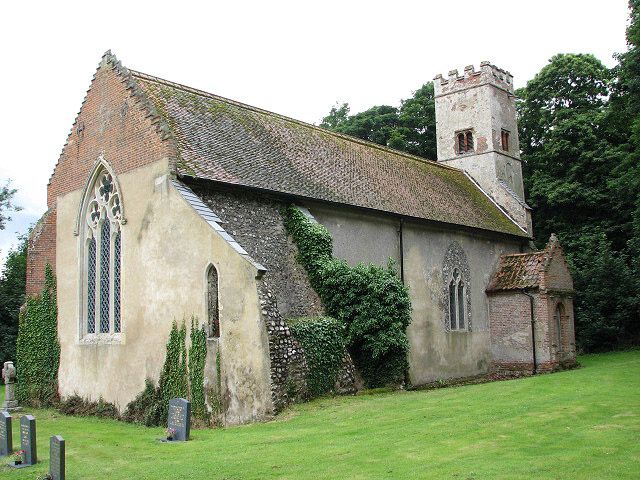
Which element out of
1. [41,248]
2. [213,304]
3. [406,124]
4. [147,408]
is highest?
[406,124]

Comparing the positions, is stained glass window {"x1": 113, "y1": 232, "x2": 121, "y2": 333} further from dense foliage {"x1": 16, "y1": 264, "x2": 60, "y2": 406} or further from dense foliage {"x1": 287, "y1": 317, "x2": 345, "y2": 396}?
dense foliage {"x1": 287, "y1": 317, "x2": 345, "y2": 396}

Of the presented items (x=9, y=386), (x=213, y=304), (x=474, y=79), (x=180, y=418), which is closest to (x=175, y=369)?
(x=213, y=304)

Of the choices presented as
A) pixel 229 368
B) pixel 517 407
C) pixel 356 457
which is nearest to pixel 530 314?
pixel 517 407

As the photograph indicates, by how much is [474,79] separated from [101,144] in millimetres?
22392

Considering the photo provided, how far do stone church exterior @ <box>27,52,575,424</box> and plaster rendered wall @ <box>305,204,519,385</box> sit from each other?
77 millimetres

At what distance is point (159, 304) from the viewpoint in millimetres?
19031

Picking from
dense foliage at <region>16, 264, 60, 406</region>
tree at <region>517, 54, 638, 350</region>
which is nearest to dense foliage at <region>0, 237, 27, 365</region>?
dense foliage at <region>16, 264, 60, 406</region>

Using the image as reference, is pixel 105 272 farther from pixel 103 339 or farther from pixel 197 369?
pixel 197 369

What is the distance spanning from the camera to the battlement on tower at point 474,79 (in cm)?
3672

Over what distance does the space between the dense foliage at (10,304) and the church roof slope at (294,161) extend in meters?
22.2

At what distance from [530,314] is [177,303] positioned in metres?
16.7

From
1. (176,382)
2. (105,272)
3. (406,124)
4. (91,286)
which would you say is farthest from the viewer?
(406,124)

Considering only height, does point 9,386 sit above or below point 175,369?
below

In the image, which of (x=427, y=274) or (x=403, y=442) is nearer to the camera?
(x=403, y=442)
